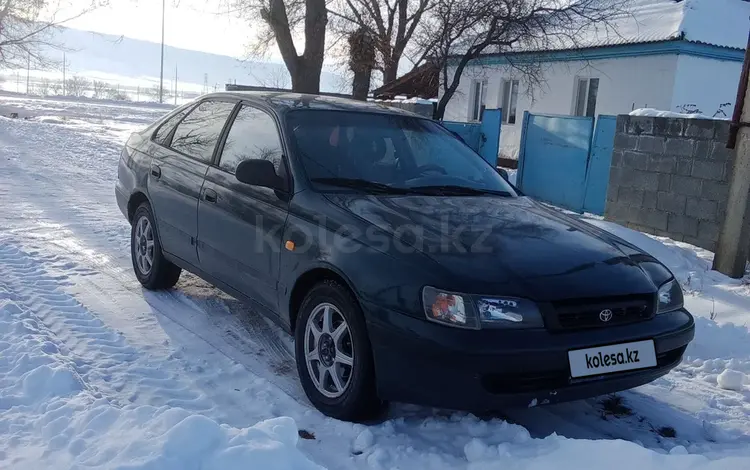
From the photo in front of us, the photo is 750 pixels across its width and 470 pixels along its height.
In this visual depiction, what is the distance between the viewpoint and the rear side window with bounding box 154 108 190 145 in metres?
5.42

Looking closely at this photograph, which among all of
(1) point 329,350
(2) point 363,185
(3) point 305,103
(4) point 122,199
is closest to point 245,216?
(2) point 363,185

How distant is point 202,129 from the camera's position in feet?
16.4

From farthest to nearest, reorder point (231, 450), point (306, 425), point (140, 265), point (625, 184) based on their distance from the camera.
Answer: point (625, 184)
point (140, 265)
point (306, 425)
point (231, 450)

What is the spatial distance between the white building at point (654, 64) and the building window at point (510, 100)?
22.0 inches

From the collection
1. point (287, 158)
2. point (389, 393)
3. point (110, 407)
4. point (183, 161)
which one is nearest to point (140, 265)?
point (183, 161)

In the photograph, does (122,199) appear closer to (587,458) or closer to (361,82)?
(587,458)

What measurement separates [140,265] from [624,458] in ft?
13.1

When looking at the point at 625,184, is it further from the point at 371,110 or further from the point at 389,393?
the point at 389,393

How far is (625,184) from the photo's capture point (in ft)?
29.5

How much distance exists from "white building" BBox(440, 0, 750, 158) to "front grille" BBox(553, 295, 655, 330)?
12289mm

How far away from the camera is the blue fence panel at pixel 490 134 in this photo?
1293cm

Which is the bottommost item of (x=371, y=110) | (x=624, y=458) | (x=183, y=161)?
(x=624, y=458)

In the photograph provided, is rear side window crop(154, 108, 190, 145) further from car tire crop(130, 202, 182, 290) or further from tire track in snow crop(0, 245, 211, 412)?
tire track in snow crop(0, 245, 211, 412)

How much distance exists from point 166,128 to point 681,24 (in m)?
12.3
